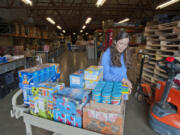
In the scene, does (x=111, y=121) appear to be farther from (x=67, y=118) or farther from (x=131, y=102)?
(x=131, y=102)

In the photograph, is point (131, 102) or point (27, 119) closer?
point (27, 119)

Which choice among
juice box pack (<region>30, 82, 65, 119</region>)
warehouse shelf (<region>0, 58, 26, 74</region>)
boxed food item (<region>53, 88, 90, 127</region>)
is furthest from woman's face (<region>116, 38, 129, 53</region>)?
warehouse shelf (<region>0, 58, 26, 74</region>)

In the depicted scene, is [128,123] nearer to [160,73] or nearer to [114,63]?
[114,63]

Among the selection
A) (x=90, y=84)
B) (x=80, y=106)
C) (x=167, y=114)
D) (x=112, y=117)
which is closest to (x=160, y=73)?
(x=167, y=114)

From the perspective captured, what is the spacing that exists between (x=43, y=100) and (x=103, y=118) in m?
0.60

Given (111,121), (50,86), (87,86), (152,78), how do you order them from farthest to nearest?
(152,78), (87,86), (50,86), (111,121)

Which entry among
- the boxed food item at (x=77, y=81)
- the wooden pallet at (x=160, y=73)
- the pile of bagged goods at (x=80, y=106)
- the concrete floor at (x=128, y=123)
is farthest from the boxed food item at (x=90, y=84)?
the wooden pallet at (x=160, y=73)

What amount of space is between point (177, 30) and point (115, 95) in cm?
285

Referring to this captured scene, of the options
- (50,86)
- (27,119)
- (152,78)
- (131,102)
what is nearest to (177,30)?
(152,78)

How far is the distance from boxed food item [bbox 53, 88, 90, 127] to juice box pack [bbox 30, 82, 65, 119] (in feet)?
0.20

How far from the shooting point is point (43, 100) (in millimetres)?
1192

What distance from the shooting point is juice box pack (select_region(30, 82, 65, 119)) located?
1166 mm

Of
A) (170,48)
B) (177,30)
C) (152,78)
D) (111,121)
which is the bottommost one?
(152,78)

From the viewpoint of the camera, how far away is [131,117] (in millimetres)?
2863
